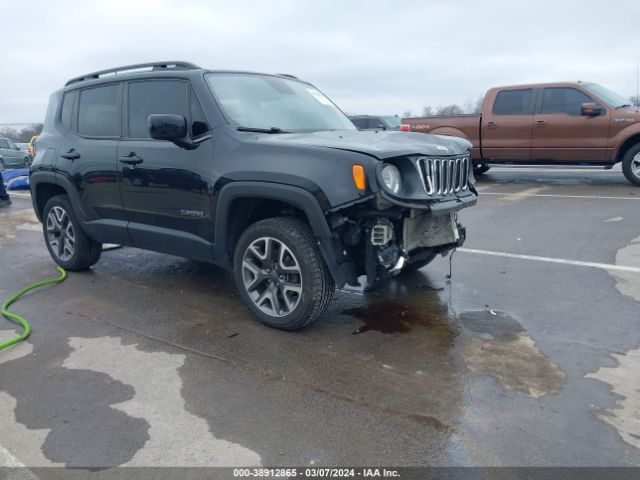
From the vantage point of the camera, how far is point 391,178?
12.5 ft

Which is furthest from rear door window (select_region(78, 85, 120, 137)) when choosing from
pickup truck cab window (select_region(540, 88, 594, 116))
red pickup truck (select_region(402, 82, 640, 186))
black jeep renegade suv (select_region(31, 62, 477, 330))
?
pickup truck cab window (select_region(540, 88, 594, 116))

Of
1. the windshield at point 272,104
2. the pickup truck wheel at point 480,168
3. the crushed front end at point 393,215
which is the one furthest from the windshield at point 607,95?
the crushed front end at point 393,215

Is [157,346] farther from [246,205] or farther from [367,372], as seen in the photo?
[367,372]

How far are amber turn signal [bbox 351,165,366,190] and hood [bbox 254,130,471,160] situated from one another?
12 centimetres

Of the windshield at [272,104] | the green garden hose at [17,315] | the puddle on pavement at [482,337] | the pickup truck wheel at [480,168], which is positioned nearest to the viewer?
the puddle on pavement at [482,337]

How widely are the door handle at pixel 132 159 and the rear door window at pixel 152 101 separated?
7.7 inches

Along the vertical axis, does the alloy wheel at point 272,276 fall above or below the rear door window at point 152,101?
below

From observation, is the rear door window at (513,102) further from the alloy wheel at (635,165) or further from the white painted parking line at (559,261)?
the white painted parking line at (559,261)

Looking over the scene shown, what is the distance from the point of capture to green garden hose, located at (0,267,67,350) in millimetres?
4281

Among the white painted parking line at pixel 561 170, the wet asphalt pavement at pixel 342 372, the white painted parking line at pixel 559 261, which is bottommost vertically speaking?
the wet asphalt pavement at pixel 342 372

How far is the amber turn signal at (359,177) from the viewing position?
3666 mm

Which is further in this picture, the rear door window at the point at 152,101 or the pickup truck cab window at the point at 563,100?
the pickup truck cab window at the point at 563,100

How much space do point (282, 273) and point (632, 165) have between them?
9.09 meters

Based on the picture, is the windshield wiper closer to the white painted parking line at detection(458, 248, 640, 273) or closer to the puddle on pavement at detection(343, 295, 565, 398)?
the puddle on pavement at detection(343, 295, 565, 398)
